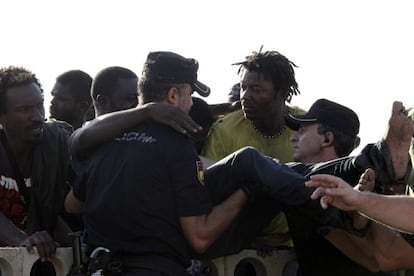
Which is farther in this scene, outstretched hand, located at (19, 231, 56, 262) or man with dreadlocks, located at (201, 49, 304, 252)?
man with dreadlocks, located at (201, 49, 304, 252)

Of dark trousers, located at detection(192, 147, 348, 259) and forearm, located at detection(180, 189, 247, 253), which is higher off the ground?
dark trousers, located at detection(192, 147, 348, 259)

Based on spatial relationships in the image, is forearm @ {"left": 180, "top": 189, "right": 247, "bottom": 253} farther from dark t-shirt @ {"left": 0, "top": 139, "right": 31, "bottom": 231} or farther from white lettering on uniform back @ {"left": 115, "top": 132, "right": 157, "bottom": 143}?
dark t-shirt @ {"left": 0, "top": 139, "right": 31, "bottom": 231}

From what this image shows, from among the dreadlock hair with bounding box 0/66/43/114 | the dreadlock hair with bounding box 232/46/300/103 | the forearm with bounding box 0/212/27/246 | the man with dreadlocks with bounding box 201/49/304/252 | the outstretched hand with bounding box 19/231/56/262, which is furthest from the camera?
the dreadlock hair with bounding box 232/46/300/103

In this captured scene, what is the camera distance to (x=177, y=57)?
531cm

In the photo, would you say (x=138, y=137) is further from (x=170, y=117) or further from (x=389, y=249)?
(x=389, y=249)

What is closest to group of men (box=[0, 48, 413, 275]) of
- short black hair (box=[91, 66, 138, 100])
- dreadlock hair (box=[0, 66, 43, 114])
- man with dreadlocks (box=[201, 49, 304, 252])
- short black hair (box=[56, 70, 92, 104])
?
dreadlock hair (box=[0, 66, 43, 114])

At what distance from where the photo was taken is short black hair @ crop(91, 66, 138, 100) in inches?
249

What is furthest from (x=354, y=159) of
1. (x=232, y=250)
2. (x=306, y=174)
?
(x=232, y=250)

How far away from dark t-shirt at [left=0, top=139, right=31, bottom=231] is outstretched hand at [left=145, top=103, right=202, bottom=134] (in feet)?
4.41

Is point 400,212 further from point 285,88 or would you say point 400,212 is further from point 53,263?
point 285,88

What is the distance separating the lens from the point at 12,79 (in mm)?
6301

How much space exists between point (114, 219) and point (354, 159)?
4.44ft

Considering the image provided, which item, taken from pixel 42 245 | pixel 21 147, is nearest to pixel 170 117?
pixel 42 245

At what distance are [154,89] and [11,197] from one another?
1.30 meters
